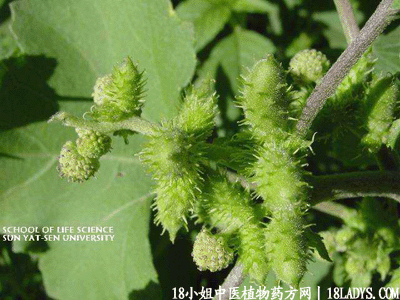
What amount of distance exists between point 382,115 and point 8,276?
242 cm

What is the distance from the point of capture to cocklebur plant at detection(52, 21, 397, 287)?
5.38 feet

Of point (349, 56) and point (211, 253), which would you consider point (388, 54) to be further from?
point (211, 253)

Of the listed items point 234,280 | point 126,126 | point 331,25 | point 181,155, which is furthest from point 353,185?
point 331,25

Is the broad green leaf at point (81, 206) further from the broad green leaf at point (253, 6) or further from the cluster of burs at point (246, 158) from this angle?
the broad green leaf at point (253, 6)

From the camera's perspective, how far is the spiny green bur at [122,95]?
1845 millimetres

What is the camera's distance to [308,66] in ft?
6.91

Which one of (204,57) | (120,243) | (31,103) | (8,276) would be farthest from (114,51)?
(8,276)

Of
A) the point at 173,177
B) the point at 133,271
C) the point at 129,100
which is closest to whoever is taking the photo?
the point at 173,177

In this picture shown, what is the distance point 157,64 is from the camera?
2.66 metres

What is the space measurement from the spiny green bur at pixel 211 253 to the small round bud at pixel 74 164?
1.48 ft

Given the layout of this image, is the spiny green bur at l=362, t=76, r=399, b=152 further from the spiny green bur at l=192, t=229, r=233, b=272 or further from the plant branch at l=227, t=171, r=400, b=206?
the spiny green bur at l=192, t=229, r=233, b=272

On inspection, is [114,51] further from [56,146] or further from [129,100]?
[129,100]

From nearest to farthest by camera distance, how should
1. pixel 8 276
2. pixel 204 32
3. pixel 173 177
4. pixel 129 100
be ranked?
pixel 173 177, pixel 129 100, pixel 204 32, pixel 8 276

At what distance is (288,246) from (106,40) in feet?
4.97
